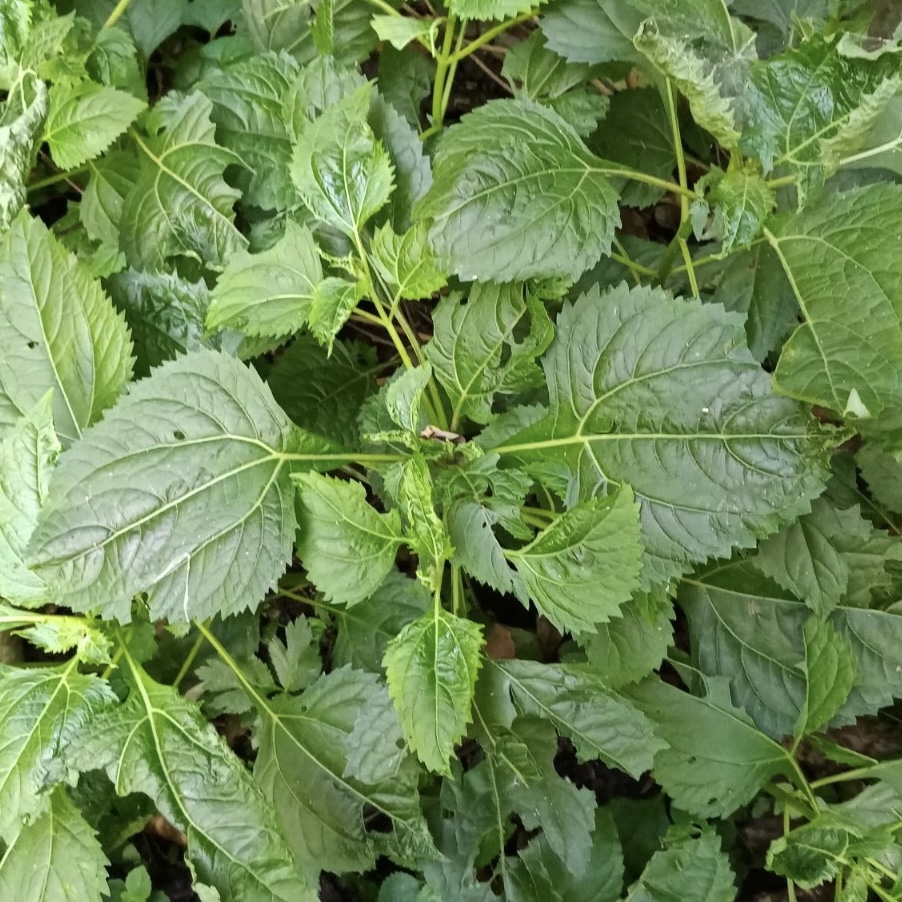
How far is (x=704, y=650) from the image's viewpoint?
1.21 metres

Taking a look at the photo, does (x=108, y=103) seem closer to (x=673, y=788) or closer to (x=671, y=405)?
(x=671, y=405)

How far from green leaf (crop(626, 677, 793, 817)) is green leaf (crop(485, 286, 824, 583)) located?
28cm

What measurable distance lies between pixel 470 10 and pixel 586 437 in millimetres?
547

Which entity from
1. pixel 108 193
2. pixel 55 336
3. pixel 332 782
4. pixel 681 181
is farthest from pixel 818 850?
pixel 108 193

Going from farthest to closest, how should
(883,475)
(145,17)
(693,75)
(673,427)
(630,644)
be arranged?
(145,17) → (883,475) → (630,644) → (673,427) → (693,75)

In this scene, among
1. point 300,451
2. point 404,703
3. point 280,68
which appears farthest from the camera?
point 280,68

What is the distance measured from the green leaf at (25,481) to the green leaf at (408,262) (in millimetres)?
457

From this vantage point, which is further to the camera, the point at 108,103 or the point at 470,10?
the point at 108,103

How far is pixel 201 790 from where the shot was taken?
1034 mm

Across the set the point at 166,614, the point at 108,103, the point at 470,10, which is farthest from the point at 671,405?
the point at 108,103

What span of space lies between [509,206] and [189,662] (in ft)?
2.61

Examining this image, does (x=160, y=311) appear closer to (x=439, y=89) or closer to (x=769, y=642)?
(x=439, y=89)

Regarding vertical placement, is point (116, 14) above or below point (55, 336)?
above

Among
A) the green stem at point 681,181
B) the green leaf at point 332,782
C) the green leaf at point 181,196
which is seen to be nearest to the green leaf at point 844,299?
the green stem at point 681,181
